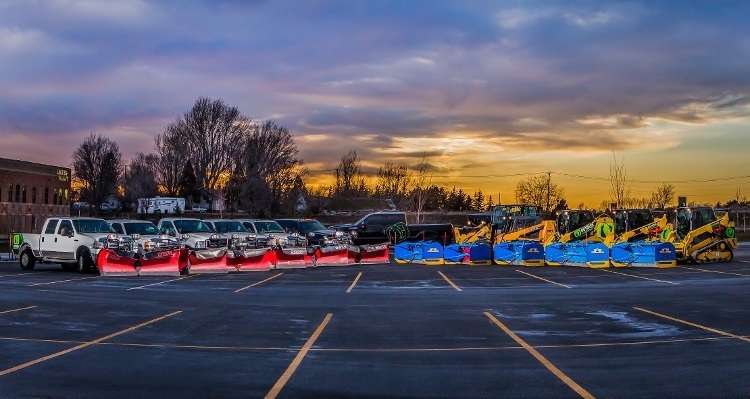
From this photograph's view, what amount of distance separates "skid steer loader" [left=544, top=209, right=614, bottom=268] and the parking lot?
332 inches

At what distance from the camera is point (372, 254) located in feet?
109

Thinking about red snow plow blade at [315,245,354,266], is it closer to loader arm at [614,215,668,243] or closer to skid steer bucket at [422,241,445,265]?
skid steer bucket at [422,241,445,265]

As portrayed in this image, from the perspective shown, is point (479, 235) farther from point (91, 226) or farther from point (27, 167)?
point (27, 167)

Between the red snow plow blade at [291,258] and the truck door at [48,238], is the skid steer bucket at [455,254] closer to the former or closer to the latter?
the red snow plow blade at [291,258]

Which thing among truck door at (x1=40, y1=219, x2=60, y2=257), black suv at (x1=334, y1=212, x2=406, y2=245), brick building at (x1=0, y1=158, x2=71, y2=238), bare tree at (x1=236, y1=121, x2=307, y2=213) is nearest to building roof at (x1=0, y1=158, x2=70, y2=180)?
brick building at (x1=0, y1=158, x2=71, y2=238)

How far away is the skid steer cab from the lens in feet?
105

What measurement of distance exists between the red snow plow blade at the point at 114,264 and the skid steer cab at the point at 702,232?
22.5 metres

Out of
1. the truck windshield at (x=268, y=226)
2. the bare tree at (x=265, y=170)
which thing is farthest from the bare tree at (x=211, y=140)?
the truck windshield at (x=268, y=226)

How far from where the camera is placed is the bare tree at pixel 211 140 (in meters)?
88.7

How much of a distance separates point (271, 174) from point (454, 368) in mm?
83748

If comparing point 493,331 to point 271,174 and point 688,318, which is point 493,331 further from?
point 271,174

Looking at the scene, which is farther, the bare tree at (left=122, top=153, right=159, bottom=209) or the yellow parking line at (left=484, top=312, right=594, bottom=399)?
the bare tree at (left=122, top=153, right=159, bottom=209)

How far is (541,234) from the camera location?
3425cm

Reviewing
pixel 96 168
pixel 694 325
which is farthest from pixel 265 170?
pixel 694 325
